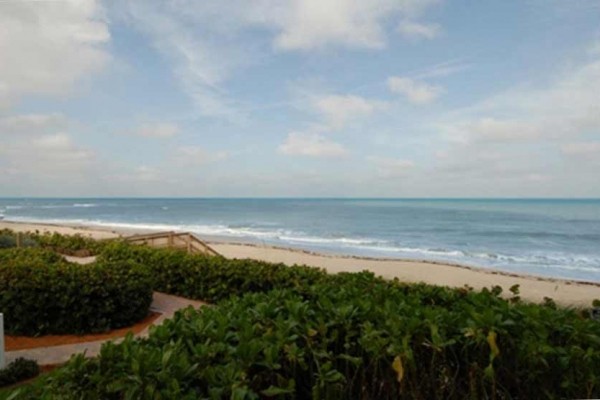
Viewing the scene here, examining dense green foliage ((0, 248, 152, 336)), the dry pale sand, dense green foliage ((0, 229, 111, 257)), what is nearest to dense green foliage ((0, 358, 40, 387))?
dense green foliage ((0, 248, 152, 336))

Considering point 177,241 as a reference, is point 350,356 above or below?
above

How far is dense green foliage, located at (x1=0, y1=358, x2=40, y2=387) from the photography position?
4902 mm

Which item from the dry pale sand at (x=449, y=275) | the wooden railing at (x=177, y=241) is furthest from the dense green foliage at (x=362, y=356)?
the dry pale sand at (x=449, y=275)

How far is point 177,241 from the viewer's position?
42.2 feet

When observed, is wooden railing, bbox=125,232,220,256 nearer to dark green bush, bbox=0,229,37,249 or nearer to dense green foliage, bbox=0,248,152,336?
dark green bush, bbox=0,229,37,249

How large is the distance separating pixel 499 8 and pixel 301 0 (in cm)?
350

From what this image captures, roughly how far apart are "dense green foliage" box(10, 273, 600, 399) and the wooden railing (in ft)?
34.6

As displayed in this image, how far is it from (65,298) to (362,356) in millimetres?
6398

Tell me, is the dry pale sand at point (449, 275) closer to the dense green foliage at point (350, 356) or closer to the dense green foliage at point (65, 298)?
the dense green foliage at point (65, 298)

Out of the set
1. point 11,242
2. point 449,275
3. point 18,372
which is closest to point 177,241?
point 11,242

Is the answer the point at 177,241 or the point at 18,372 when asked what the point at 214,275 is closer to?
the point at 18,372

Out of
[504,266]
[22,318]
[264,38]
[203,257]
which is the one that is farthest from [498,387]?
[504,266]

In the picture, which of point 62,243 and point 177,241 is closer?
point 177,241

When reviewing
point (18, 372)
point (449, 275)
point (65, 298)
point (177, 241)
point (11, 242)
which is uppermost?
point (177, 241)
